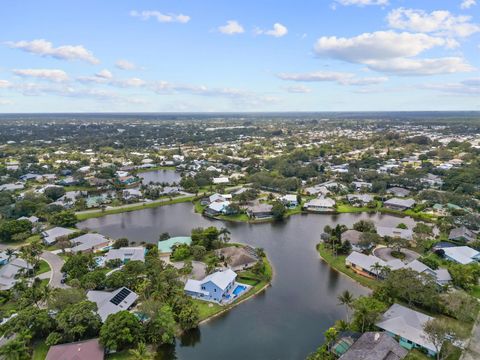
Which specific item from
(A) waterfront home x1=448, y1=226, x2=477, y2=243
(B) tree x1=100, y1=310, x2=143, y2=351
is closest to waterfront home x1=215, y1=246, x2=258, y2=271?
(B) tree x1=100, y1=310, x2=143, y2=351

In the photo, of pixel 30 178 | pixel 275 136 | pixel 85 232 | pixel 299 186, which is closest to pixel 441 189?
pixel 299 186

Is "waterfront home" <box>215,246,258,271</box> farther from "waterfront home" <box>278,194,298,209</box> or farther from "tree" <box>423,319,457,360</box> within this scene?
"waterfront home" <box>278,194,298,209</box>

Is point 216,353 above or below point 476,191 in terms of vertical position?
below

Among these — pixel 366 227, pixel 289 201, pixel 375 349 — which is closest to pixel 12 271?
pixel 375 349

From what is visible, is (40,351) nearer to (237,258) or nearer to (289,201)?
(237,258)

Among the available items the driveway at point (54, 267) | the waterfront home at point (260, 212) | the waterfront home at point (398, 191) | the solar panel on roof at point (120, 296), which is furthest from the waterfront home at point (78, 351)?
the waterfront home at point (398, 191)

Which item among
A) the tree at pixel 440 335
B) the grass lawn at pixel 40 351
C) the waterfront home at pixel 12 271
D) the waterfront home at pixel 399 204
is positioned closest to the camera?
the tree at pixel 440 335

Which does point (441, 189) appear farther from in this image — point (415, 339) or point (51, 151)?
point (51, 151)

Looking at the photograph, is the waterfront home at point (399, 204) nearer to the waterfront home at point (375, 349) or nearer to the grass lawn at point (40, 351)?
the waterfront home at point (375, 349)
